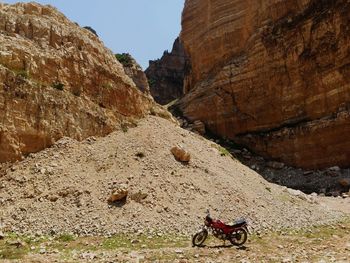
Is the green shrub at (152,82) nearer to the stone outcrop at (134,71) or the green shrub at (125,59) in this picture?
the stone outcrop at (134,71)

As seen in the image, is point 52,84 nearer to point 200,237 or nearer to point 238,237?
point 200,237

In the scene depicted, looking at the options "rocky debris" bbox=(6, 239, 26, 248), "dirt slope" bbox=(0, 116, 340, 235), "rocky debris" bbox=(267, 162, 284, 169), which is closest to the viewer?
"rocky debris" bbox=(6, 239, 26, 248)

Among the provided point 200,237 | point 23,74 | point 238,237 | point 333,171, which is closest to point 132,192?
point 200,237

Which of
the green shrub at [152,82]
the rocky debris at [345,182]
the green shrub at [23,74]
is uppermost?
the green shrub at [152,82]

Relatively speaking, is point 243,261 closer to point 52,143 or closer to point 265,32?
point 52,143

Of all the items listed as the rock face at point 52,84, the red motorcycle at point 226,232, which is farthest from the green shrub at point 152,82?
the red motorcycle at point 226,232

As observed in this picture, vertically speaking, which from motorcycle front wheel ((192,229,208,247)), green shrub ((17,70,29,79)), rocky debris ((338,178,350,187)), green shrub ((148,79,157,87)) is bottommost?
motorcycle front wheel ((192,229,208,247))

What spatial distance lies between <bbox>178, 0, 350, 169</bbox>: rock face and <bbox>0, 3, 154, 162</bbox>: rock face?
53.5 ft

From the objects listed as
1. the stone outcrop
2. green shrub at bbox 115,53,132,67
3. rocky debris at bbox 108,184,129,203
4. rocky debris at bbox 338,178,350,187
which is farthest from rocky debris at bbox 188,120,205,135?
rocky debris at bbox 108,184,129,203

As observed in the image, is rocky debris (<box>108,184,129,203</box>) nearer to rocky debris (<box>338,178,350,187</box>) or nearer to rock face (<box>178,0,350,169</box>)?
rocky debris (<box>338,178,350,187</box>)

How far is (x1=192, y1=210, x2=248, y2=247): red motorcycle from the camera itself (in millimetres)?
13008

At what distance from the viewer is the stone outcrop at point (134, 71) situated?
33.7 m

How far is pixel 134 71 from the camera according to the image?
36281 millimetres

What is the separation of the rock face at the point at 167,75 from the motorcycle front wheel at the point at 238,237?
60.0m
